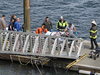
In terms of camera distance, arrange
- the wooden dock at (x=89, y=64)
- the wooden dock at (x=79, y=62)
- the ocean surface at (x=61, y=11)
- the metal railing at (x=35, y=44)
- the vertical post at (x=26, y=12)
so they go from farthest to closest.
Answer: the ocean surface at (x=61, y=11)
the vertical post at (x=26, y=12)
the wooden dock at (x=79, y=62)
the wooden dock at (x=89, y=64)
the metal railing at (x=35, y=44)

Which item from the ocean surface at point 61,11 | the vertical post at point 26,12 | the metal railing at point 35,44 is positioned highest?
the vertical post at point 26,12

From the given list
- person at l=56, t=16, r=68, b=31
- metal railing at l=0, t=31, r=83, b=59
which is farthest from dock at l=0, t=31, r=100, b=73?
person at l=56, t=16, r=68, b=31

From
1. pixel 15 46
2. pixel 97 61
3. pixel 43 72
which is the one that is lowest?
pixel 43 72

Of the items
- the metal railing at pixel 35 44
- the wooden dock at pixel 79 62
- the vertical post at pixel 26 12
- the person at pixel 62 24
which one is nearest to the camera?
the metal railing at pixel 35 44

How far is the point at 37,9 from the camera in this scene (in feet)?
136

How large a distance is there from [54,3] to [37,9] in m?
4.66

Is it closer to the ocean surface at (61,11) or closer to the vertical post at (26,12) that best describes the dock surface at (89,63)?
the vertical post at (26,12)

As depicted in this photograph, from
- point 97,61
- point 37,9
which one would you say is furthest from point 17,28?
point 37,9

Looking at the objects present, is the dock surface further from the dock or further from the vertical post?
the vertical post

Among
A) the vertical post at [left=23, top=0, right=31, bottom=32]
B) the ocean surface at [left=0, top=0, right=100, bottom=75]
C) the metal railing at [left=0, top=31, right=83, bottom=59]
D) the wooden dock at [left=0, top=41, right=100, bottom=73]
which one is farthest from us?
the ocean surface at [left=0, top=0, right=100, bottom=75]

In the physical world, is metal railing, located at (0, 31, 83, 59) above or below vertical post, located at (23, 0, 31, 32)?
below

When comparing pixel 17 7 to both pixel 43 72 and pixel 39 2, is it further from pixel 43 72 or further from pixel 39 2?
pixel 43 72

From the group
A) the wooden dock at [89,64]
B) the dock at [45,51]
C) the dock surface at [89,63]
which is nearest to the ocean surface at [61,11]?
the dock at [45,51]

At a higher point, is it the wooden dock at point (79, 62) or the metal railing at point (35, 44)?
the metal railing at point (35, 44)
